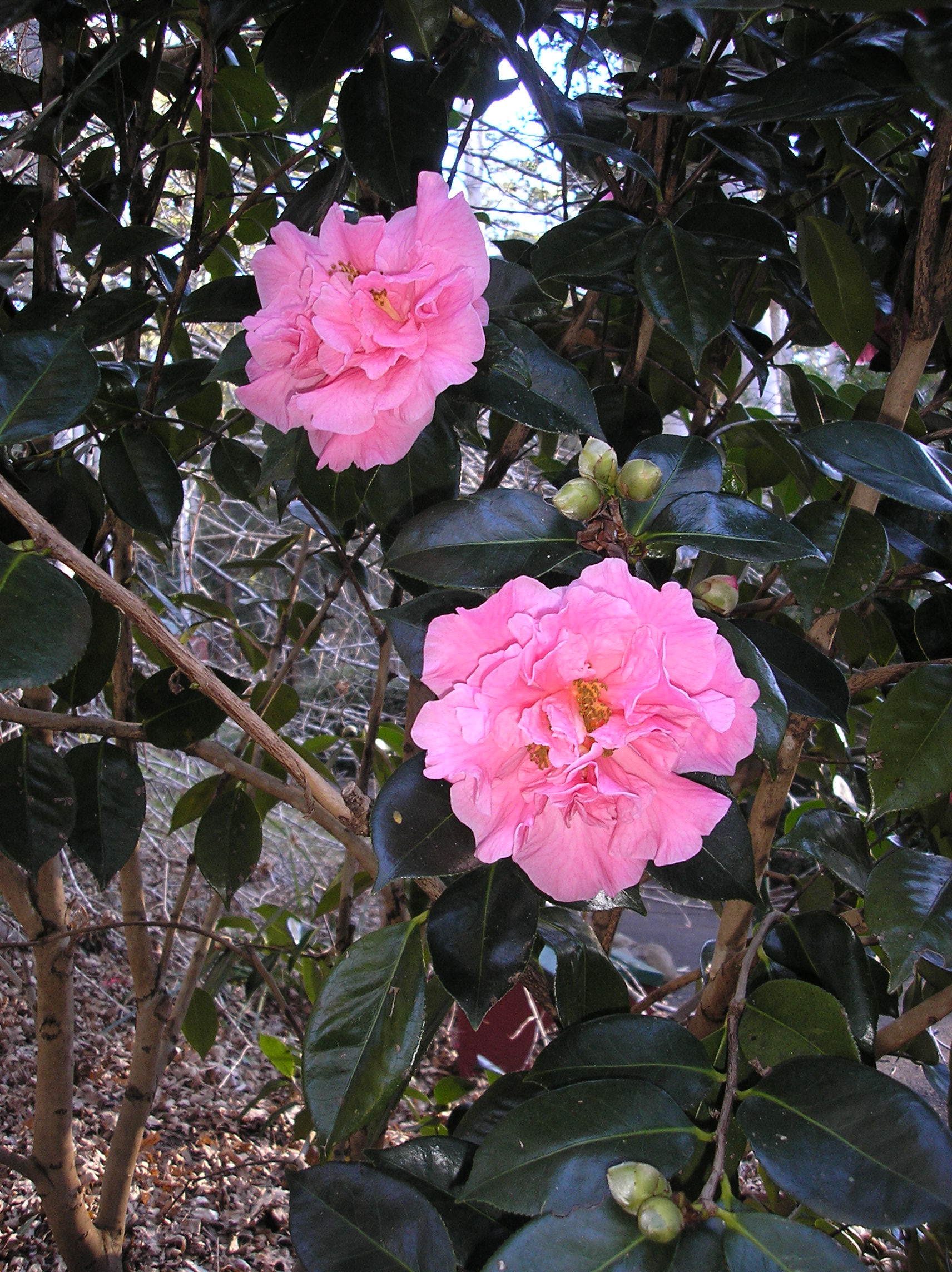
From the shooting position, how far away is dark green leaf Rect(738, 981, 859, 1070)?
63cm

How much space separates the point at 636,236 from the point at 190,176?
1.42 metres

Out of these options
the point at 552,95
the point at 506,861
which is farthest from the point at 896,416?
the point at 506,861

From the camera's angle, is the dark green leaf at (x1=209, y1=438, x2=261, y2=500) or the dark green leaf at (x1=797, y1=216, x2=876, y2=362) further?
the dark green leaf at (x1=209, y1=438, x2=261, y2=500)

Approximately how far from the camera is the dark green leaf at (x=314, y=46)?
71 centimetres

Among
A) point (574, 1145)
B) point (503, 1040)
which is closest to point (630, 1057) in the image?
point (574, 1145)

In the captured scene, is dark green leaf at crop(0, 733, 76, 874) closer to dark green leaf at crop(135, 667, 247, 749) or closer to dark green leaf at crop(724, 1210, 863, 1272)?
dark green leaf at crop(135, 667, 247, 749)

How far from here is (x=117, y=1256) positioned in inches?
50.7

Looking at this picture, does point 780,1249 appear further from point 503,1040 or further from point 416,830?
point 503,1040

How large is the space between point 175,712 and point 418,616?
44cm

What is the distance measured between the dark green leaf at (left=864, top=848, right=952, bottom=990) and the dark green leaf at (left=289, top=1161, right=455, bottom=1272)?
14.5 inches

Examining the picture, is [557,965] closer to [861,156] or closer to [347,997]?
[347,997]

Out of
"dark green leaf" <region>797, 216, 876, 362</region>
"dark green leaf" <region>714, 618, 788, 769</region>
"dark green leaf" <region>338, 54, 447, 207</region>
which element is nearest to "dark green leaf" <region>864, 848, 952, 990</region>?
"dark green leaf" <region>714, 618, 788, 769</region>

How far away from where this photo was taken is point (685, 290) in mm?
691

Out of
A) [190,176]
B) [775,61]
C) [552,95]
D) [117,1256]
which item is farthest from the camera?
[190,176]
